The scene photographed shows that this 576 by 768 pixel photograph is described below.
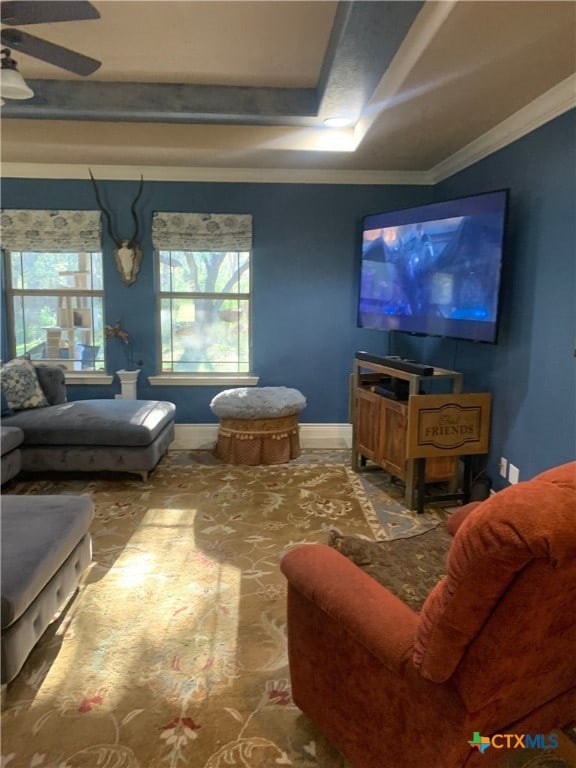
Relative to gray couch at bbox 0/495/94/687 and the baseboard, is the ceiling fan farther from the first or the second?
the baseboard

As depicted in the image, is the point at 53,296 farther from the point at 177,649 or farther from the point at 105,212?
the point at 177,649

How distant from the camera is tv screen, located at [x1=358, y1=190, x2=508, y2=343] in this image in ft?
9.96

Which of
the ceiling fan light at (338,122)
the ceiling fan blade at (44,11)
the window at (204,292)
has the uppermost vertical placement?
the ceiling fan light at (338,122)

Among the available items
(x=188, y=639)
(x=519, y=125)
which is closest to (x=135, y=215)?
(x=519, y=125)

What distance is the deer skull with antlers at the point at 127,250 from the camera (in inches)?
179

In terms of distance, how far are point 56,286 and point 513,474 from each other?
4.11 metres

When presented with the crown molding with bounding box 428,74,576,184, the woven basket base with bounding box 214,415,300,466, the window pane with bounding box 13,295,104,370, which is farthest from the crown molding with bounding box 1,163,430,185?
the woven basket base with bounding box 214,415,300,466

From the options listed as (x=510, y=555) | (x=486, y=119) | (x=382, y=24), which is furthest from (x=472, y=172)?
(x=510, y=555)

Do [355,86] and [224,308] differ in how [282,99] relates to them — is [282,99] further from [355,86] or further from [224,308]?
[224,308]

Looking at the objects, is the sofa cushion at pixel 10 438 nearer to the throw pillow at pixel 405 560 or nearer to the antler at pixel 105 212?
the antler at pixel 105 212

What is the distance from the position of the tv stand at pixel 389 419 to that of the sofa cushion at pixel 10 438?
2496 mm

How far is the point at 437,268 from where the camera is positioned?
350cm

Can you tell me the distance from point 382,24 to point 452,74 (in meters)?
0.51

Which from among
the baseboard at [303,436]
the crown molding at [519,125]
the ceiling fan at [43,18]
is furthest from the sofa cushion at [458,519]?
the baseboard at [303,436]
